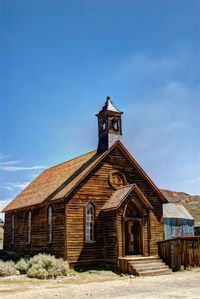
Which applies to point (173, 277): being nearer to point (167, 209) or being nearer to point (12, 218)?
point (12, 218)

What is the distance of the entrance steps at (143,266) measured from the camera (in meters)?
22.3

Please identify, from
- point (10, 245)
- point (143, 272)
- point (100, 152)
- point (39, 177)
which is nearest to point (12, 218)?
point (10, 245)

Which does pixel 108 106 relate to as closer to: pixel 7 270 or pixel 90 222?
pixel 90 222

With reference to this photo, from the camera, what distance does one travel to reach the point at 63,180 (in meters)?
28.3

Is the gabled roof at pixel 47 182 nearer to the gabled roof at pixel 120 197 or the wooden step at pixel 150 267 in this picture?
the gabled roof at pixel 120 197

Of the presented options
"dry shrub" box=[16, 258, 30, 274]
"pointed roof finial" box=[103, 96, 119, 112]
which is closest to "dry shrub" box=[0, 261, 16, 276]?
"dry shrub" box=[16, 258, 30, 274]

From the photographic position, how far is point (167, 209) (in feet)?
168

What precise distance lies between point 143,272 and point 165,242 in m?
3.93

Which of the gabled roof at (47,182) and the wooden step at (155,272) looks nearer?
the wooden step at (155,272)

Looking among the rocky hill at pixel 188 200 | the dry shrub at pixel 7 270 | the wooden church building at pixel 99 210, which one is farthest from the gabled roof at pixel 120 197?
the rocky hill at pixel 188 200

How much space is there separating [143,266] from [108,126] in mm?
10278

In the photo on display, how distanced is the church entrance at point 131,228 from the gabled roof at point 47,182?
4.82m

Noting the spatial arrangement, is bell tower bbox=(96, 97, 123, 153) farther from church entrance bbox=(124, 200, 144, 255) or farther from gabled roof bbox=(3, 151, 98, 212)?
church entrance bbox=(124, 200, 144, 255)

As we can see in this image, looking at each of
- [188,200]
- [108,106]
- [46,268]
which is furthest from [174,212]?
[188,200]
